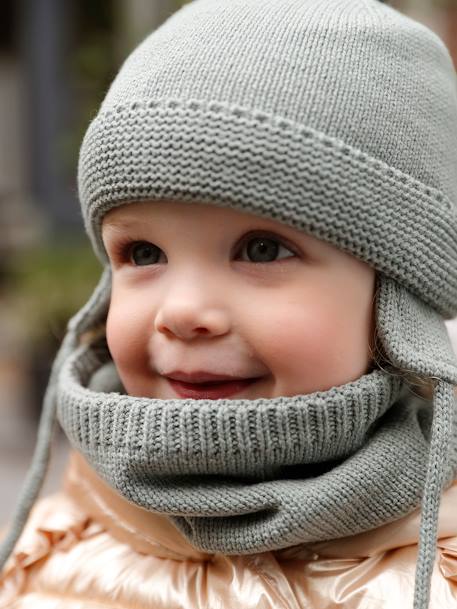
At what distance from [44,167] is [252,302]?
14.7ft

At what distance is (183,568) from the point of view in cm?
123

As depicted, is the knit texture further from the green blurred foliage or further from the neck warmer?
the green blurred foliage

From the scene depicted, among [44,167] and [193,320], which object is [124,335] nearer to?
[193,320]

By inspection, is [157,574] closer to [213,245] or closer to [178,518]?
[178,518]

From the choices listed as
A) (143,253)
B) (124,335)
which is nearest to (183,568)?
(124,335)

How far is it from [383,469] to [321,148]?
41 cm

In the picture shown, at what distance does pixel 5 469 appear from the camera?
3.78 metres

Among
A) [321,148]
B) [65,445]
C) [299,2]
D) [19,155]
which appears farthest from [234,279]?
[19,155]

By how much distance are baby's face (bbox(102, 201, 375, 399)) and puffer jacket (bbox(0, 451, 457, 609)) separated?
23 centimetres

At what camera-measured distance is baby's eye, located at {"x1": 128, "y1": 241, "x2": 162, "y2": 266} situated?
117 cm

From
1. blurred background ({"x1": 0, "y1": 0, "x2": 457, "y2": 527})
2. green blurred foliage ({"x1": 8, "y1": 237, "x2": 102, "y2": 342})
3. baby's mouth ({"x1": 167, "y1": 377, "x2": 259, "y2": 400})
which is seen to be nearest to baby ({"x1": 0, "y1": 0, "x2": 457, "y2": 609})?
baby's mouth ({"x1": 167, "y1": 377, "x2": 259, "y2": 400})

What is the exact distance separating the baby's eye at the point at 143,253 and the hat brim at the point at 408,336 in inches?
11.6

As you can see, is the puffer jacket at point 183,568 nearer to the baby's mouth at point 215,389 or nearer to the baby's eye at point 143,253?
the baby's mouth at point 215,389

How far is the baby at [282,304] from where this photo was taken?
1079 millimetres
